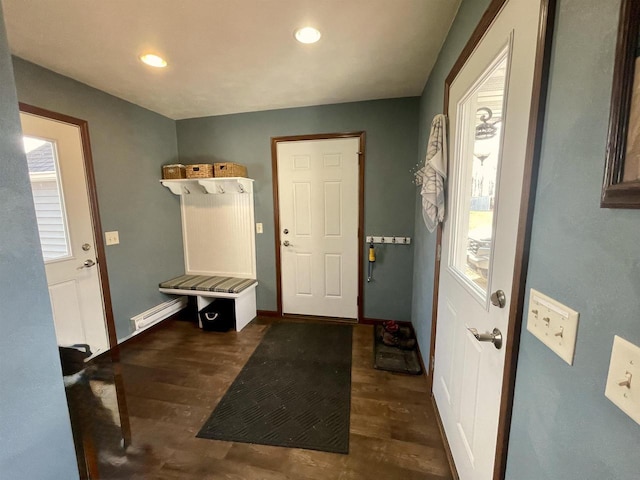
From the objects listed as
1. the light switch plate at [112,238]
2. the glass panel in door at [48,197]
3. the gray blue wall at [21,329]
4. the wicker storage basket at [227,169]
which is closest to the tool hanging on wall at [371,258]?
the wicker storage basket at [227,169]

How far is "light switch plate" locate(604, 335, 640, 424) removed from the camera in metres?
0.41

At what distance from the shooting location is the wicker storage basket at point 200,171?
2.75 metres

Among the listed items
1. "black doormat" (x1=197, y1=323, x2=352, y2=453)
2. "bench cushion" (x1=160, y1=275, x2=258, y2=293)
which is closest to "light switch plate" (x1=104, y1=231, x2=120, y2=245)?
"bench cushion" (x1=160, y1=275, x2=258, y2=293)

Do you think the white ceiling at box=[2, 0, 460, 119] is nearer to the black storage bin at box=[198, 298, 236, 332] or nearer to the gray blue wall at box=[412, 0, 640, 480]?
the gray blue wall at box=[412, 0, 640, 480]

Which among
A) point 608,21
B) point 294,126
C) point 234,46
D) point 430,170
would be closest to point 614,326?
point 608,21

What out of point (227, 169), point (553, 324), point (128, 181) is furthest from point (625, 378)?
point (128, 181)

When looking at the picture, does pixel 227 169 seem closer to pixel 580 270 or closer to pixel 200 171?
pixel 200 171

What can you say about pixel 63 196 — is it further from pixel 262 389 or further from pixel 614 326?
pixel 614 326

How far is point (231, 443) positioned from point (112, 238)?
2055 millimetres

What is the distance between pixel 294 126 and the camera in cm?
275

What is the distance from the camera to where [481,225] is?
1.19m

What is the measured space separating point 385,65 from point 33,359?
2.46 metres

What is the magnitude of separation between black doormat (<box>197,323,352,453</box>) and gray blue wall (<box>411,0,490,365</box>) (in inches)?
28.6

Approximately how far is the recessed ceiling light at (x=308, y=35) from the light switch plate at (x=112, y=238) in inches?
89.8
